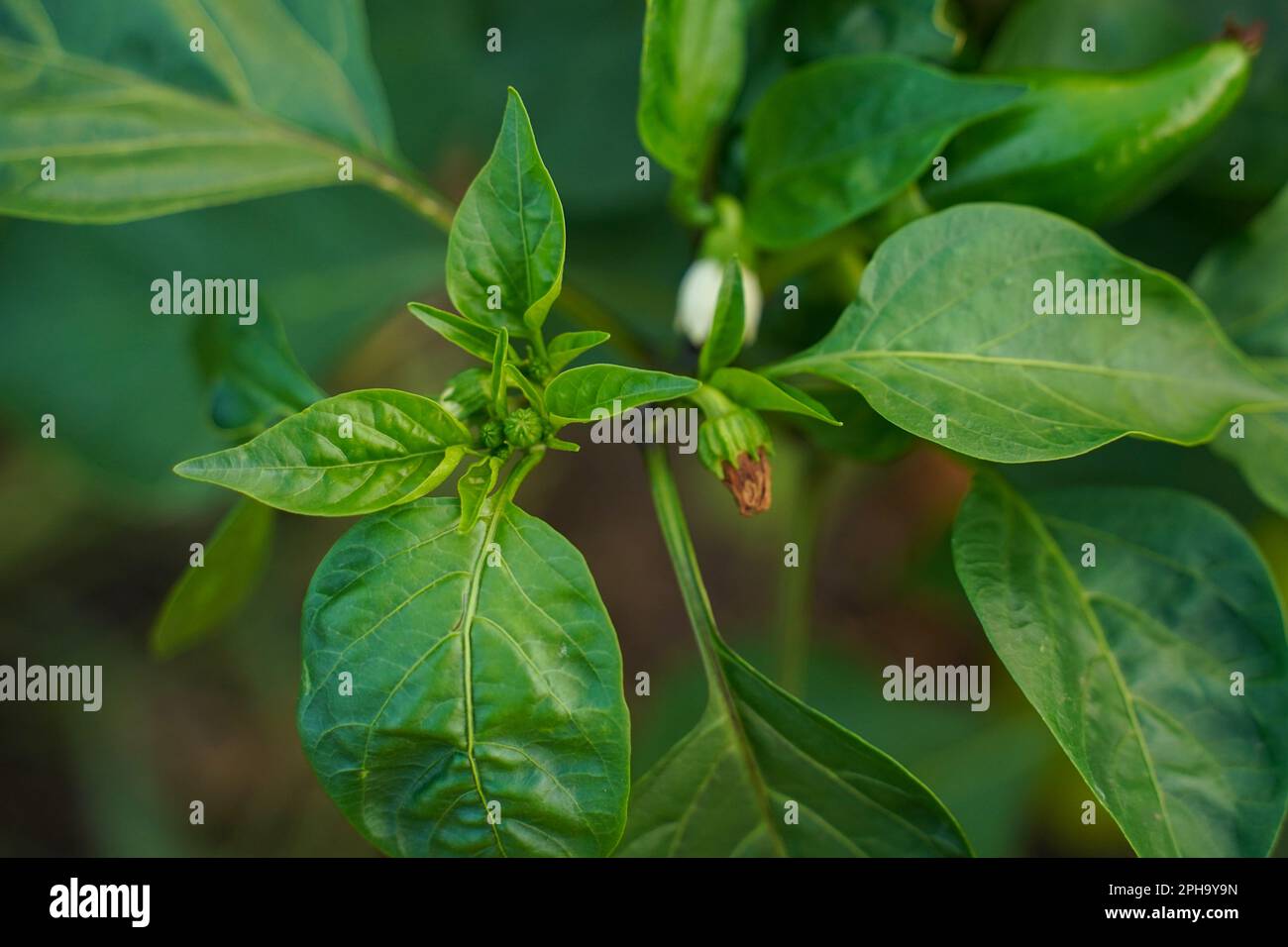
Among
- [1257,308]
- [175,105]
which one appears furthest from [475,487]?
[1257,308]

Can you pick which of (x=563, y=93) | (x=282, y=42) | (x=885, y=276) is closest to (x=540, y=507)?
(x=563, y=93)

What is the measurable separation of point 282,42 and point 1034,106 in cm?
55

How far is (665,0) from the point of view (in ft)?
2.01

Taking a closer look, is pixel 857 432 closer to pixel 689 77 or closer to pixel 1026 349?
pixel 1026 349

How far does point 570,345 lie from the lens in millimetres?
594

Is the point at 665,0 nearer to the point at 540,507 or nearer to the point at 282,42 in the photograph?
the point at 282,42

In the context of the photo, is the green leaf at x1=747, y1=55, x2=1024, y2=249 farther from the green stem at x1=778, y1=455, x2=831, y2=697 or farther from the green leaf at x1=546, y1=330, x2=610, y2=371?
the green stem at x1=778, y1=455, x2=831, y2=697

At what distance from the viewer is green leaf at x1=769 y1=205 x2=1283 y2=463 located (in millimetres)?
564

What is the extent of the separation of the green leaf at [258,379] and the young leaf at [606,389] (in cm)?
19

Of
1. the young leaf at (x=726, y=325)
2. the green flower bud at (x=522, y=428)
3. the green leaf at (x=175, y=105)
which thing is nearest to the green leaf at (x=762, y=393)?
the young leaf at (x=726, y=325)

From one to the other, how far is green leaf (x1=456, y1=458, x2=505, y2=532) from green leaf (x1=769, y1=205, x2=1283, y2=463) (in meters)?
0.21

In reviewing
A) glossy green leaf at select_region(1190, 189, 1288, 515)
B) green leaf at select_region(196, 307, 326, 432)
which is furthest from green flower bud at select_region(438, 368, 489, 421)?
glossy green leaf at select_region(1190, 189, 1288, 515)

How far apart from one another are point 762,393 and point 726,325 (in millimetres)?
49

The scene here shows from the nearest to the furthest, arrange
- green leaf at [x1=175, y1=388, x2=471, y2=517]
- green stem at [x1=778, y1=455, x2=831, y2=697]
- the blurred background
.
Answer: green leaf at [x1=175, y1=388, x2=471, y2=517] → green stem at [x1=778, y1=455, x2=831, y2=697] → the blurred background
